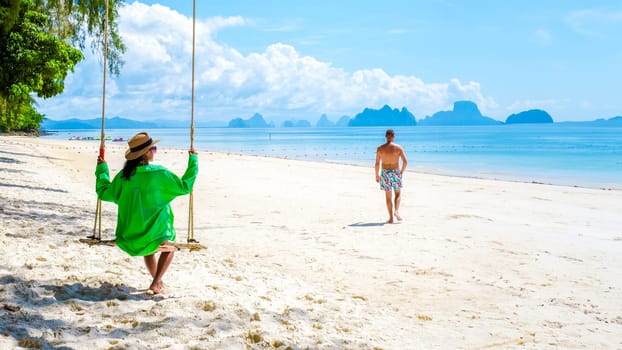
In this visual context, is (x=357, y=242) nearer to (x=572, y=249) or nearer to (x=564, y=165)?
(x=572, y=249)

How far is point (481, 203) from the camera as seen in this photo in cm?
1466

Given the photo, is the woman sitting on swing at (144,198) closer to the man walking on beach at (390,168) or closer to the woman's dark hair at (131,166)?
the woman's dark hair at (131,166)

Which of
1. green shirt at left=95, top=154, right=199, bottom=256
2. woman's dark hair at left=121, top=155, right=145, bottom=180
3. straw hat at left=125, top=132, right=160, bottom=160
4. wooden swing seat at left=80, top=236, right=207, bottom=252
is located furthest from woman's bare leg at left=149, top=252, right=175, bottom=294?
straw hat at left=125, top=132, right=160, bottom=160

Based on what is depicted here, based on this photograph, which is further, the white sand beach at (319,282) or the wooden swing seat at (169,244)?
the wooden swing seat at (169,244)

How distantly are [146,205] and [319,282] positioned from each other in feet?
8.05

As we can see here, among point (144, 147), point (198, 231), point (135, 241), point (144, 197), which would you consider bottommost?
point (198, 231)

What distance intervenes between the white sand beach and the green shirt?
1.89ft

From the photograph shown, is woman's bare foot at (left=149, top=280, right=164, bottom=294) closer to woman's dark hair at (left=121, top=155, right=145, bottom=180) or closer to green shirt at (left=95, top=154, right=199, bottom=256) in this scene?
green shirt at (left=95, top=154, right=199, bottom=256)

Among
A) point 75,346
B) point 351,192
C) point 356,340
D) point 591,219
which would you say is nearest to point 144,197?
point 75,346

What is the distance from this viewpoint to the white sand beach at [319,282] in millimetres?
4676

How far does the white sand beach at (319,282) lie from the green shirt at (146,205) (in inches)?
22.6

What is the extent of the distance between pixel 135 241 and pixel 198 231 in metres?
4.80

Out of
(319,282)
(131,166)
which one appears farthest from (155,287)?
(319,282)

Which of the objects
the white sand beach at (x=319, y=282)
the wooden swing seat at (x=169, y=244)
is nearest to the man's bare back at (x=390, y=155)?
the white sand beach at (x=319, y=282)
